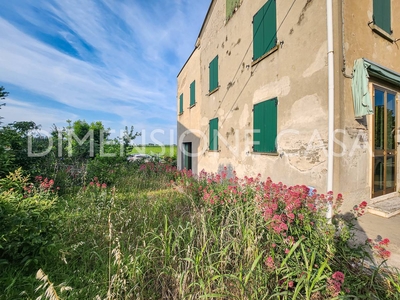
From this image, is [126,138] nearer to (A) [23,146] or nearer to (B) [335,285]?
(A) [23,146]

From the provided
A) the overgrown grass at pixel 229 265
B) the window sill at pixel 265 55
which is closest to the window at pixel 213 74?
the window sill at pixel 265 55

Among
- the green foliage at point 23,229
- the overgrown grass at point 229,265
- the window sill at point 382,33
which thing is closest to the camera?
the overgrown grass at point 229,265

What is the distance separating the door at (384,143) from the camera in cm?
400

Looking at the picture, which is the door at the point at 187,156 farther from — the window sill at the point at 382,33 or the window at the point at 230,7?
the window sill at the point at 382,33

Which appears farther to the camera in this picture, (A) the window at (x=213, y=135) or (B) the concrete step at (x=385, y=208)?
(A) the window at (x=213, y=135)

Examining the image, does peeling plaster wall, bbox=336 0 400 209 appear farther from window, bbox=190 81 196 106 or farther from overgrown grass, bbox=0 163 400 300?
window, bbox=190 81 196 106

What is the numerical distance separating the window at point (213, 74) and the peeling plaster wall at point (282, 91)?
11.5 inches

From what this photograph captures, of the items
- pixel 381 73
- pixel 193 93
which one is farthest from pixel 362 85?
pixel 193 93

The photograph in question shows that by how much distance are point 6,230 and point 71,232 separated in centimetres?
101

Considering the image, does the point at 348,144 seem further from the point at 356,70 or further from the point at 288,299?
the point at 288,299

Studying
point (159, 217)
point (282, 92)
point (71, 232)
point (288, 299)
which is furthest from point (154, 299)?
point (282, 92)

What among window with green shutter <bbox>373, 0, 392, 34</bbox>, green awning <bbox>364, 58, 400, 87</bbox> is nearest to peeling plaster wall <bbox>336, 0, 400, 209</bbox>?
green awning <bbox>364, 58, 400, 87</bbox>

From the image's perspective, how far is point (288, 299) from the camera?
5.16 feet

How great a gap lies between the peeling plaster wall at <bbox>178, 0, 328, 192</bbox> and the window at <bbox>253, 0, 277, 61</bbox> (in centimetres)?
18
